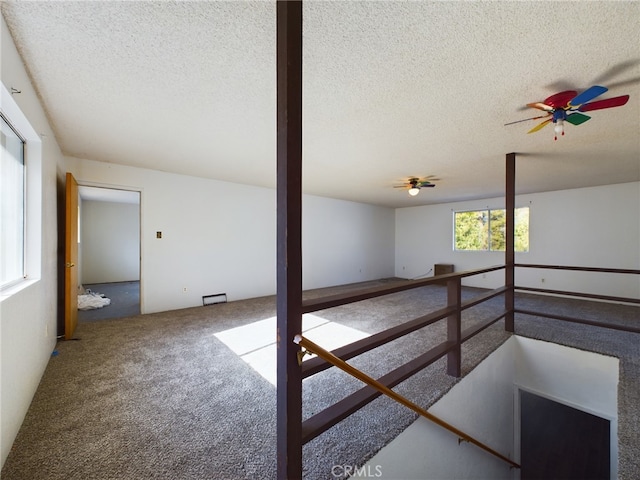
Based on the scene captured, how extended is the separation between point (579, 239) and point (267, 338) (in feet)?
21.4

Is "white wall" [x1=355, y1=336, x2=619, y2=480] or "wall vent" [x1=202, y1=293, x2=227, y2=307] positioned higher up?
"wall vent" [x1=202, y1=293, x2=227, y2=307]

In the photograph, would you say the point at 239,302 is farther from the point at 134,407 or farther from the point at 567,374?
the point at 567,374

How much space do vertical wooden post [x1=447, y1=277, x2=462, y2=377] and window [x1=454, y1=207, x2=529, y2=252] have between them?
16.4 feet

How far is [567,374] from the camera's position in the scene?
10.0 ft

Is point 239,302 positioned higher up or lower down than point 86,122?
lower down

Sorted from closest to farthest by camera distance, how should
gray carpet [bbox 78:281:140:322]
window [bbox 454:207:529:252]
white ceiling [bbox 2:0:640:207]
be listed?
white ceiling [bbox 2:0:640:207], gray carpet [bbox 78:281:140:322], window [bbox 454:207:529:252]

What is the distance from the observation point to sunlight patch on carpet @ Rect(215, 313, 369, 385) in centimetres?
267

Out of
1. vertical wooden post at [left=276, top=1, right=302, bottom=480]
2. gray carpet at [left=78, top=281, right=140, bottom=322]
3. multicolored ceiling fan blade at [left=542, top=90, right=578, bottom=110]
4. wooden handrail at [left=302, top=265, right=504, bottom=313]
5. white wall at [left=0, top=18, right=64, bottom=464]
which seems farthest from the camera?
gray carpet at [left=78, top=281, right=140, bottom=322]

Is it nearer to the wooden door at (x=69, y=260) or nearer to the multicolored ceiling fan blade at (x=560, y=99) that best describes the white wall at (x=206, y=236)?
the wooden door at (x=69, y=260)

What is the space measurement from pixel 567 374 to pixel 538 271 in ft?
12.4

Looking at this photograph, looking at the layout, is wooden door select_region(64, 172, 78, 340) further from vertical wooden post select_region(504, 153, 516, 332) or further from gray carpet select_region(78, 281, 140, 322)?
vertical wooden post select_region(504, 153, 516, 332)

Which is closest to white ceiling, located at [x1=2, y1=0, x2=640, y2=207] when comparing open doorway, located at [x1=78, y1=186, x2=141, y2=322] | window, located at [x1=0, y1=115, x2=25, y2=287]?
window, located at [x1=0, y1=115, x2=25, y2=287]

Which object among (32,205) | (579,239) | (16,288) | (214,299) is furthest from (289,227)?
(579,239)

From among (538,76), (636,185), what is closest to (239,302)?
(538,76)
